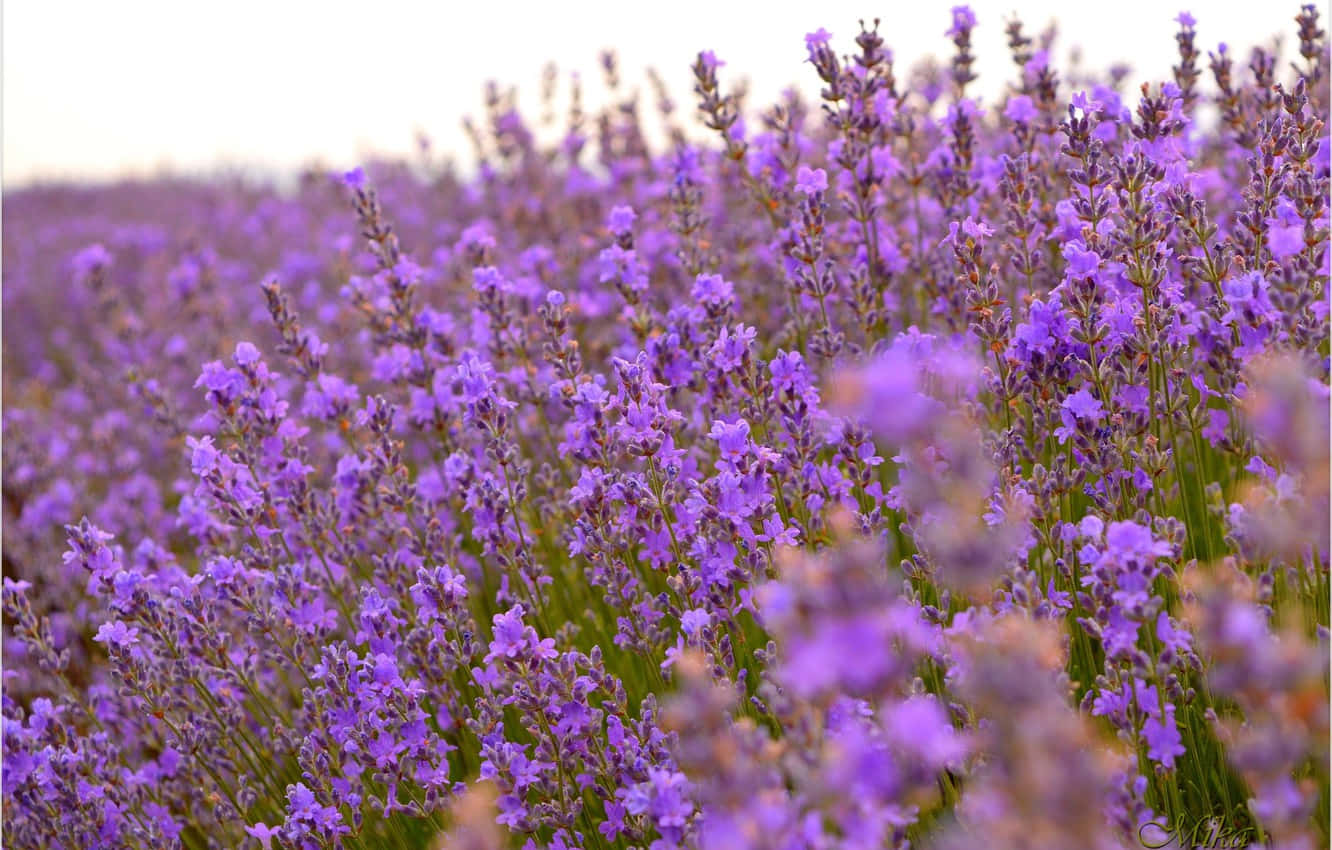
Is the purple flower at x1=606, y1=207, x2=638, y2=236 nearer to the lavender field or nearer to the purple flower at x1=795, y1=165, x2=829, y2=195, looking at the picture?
the lavender field

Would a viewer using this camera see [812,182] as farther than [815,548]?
Yes

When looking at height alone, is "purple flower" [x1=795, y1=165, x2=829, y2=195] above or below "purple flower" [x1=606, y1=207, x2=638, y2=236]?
below

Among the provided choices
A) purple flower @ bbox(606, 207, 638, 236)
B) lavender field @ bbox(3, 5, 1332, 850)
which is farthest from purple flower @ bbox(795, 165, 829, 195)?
purple flower @ bbox(606, 207, 638, 236)

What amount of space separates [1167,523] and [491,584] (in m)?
2.09

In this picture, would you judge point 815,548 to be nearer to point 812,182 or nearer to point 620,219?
point 812,182

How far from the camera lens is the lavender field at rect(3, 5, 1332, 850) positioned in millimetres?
1115

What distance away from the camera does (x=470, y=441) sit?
10.6 feet

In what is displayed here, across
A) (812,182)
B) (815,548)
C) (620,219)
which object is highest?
(620,219)

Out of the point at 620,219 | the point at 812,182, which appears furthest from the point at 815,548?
the point at 620,219

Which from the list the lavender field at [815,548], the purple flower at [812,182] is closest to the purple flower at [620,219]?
the lavender field at [815,548]

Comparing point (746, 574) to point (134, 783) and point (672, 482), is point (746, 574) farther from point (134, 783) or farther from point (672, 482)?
point (134, 783)

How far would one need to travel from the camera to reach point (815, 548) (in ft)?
7.44

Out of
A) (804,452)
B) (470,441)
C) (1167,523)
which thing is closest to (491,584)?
(470,441)

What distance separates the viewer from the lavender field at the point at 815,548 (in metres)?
1.12
